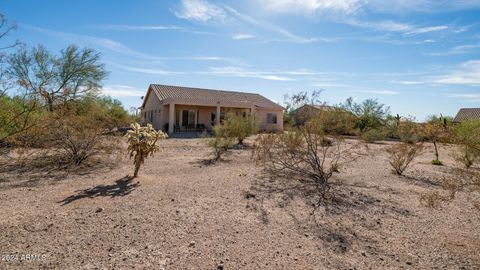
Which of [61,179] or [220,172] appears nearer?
[61,179]

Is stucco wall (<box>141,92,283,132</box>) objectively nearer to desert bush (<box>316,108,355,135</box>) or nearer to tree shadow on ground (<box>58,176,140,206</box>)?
desert bush (<box>316,108,355,135</box>)

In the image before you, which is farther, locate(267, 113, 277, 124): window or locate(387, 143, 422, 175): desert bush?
locate(267, 113, 277, 124): window

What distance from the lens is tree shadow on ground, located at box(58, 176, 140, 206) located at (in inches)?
234

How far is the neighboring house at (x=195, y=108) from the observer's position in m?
24.9

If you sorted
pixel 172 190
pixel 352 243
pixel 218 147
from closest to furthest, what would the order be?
pixel 352 243 < pixel 172 190 < pixel 218 147

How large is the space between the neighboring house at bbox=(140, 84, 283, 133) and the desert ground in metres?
16.0

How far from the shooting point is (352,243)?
168 inches

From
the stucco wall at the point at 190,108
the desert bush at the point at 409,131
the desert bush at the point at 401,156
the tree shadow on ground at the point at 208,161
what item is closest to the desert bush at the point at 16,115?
the tree shadow on ground at the point at 208,161

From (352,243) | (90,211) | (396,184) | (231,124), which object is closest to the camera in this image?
(352,243)

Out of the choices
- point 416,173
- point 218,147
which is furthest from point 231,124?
point 416,173

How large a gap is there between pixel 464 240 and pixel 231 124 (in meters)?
11.6

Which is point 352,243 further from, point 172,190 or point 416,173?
point 416,173

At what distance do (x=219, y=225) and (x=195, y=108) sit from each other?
76.3 ft

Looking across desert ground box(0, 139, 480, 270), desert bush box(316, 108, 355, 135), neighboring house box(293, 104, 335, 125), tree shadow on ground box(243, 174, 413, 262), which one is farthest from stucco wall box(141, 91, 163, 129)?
tree shadow on ground box(243, 174, 413, 262)
